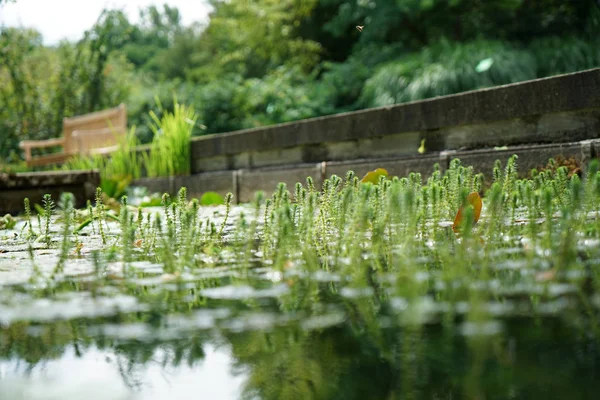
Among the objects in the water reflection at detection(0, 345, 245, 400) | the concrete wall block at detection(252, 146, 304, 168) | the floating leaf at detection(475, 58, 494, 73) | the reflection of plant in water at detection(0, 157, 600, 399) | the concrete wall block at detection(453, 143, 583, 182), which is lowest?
the water reflection at detection(0, 345, 245, 400)

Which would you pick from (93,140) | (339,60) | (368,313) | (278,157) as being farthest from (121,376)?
(339,60)

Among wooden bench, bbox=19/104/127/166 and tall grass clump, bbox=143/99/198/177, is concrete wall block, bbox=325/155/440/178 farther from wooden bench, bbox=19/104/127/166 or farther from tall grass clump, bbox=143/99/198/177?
wooden bench, bbox=19/104/127/166

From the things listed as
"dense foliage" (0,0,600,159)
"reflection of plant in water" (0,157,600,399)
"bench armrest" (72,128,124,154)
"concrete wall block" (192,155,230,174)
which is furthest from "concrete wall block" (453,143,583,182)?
"bench armrest" (72,128,124,154)

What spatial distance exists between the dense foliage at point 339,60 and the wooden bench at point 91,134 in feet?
4.35

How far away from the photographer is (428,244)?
2209 millimetres

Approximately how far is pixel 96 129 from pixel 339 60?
24.7 feet

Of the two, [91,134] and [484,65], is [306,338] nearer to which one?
[484,65]

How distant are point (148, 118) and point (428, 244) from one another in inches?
522

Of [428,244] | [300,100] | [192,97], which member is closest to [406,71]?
[300,100]

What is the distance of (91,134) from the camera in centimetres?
1055

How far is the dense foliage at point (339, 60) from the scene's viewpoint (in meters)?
10.7

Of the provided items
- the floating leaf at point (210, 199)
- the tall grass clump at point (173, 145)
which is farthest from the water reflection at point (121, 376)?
the tall grass clump at point (173, 145)

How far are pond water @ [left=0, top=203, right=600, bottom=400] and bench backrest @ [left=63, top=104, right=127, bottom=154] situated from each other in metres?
7.99

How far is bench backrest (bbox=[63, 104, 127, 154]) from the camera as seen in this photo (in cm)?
974
